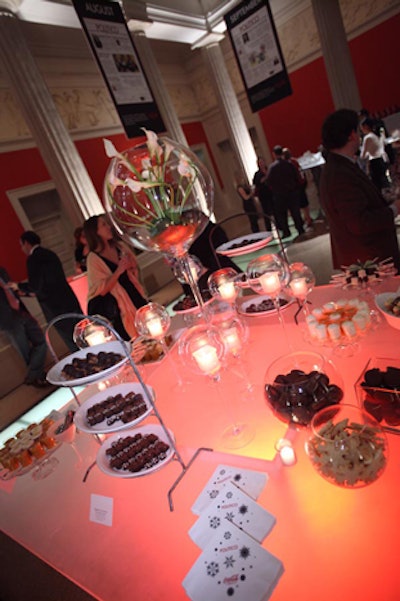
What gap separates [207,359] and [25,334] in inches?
160

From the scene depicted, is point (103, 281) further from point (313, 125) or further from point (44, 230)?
point (313, 125)

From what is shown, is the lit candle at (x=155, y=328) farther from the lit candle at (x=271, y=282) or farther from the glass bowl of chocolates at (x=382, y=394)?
the glass bowl of chocolates at (x=382, y=394)

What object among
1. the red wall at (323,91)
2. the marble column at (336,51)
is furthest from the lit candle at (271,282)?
the red wall at (323,91)

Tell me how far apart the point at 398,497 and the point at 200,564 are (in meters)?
0.46

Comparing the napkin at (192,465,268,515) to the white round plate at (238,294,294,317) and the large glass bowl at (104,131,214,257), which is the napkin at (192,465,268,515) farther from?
the white round plate at (238,294,294,317)

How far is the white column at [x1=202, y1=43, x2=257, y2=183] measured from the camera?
8.00 metres

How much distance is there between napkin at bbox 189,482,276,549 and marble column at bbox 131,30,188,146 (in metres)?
6.82

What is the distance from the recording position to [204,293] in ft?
6.83

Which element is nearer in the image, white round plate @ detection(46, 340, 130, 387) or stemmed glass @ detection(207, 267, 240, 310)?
white round plate @ detection(46, 340, 130, 387)

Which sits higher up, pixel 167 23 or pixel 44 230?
pixel 167 23

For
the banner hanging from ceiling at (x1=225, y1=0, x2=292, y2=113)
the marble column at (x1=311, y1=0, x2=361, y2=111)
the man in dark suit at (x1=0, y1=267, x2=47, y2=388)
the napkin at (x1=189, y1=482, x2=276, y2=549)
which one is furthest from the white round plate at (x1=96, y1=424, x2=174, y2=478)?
the marble column at (x1=311, y1=0, x2=361, y2=111)

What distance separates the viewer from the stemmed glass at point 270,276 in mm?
1428

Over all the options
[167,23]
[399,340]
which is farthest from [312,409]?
[167,23]

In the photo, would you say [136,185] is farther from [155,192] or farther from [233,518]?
[233,518]
